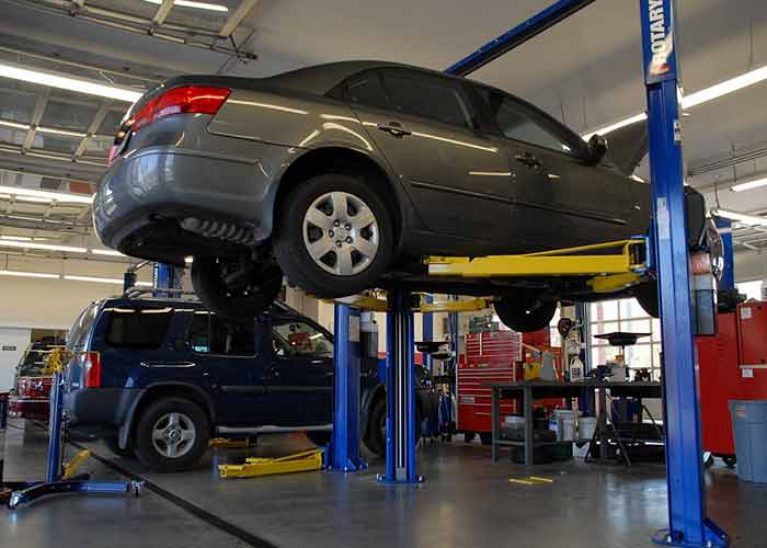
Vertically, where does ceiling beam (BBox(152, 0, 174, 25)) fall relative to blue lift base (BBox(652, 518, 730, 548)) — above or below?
above

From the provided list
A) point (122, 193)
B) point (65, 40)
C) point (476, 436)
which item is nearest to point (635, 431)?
point (476, 436)

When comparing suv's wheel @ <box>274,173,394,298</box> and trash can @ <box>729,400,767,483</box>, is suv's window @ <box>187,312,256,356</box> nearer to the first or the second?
suv's wheel @ <box>274,173,394,298</box>

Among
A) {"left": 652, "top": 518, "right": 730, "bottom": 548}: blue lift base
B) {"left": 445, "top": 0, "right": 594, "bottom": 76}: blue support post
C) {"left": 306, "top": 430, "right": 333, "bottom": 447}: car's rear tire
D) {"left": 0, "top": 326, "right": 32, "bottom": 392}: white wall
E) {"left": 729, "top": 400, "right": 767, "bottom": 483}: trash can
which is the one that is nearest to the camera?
{"left": 652, "top": 518, "right": 730, "bottom": 548}: blue lift base

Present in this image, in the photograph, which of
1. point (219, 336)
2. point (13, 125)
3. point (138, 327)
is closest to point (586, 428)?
point (219, 336)

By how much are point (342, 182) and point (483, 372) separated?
6.49 meters

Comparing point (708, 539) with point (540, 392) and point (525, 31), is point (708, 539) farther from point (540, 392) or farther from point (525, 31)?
point (540, 392)

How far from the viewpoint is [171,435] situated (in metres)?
6.42

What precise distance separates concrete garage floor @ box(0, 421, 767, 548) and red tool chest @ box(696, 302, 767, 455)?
523 mm

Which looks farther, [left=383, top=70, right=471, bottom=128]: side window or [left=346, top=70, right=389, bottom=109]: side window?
[left=383, top=70, right=471, bottom=128]: side window

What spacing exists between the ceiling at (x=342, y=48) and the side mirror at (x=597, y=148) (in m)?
3.02

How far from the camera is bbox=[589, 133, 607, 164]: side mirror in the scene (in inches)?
171

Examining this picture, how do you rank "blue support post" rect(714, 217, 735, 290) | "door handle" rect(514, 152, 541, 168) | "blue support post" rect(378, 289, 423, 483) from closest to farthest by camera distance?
"door handle" rect(514, 152, 541, 168), "blue support post" rect(378, 289, 423, 483), "blue support post" rect(714, 217, 735, 290)

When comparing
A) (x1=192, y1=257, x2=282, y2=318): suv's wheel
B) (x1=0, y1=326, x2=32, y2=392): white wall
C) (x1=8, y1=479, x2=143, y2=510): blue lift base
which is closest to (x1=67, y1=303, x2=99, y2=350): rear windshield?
(x1=8, y1=479, x2=143, y2=510): blue lift base

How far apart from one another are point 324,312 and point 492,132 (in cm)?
1501
